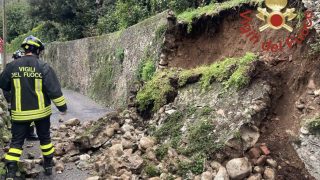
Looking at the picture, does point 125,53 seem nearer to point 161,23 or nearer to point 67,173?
point 161,23

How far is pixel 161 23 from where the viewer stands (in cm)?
1045

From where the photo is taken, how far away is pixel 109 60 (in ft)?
50.6

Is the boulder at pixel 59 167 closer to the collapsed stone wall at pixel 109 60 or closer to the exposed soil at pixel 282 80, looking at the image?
the exposed soil at pixel 282 80

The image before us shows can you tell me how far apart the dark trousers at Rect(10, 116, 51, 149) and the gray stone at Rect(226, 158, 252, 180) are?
294 centimetres

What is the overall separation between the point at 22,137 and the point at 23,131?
9 centimetres

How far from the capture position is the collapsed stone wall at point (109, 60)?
11656 millimetres

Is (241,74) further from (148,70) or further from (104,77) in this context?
(104,77)

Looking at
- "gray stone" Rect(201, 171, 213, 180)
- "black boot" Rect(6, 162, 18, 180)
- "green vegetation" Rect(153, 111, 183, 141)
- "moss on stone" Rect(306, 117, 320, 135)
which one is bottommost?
"black boot" Rect(6, 162, 18, 180)

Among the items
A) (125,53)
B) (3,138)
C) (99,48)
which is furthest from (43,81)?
(99,48)

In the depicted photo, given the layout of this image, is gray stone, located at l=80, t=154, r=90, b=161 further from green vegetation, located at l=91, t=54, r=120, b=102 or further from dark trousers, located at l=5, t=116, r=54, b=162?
green vegetation, located at l=91, t=54, r=120, b=102

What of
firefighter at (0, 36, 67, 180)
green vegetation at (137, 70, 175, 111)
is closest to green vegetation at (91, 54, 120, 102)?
green vegetation at (137, 70, 175, 111)

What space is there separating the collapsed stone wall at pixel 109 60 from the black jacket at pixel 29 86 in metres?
4.39

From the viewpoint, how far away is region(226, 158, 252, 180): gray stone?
17.5ft

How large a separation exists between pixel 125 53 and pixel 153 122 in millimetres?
6202
